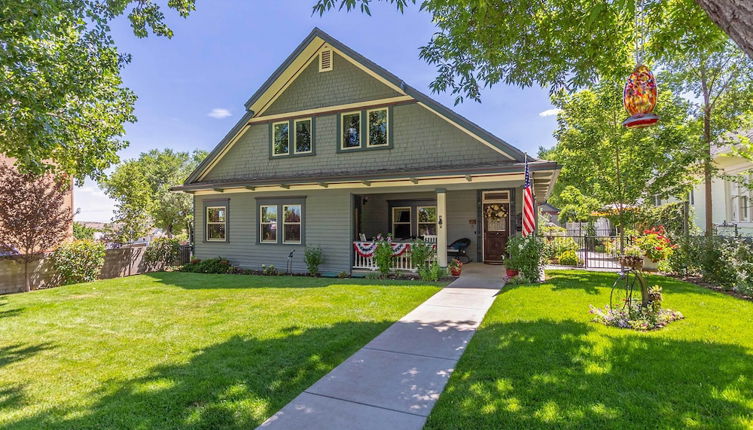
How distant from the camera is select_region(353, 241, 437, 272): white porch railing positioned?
11.3m

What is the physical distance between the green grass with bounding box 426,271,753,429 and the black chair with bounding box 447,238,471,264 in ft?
22.1

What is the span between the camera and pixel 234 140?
46.9ft

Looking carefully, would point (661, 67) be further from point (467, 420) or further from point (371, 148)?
point (467, 420)

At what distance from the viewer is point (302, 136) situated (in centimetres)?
1344

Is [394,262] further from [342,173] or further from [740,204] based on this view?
[740,204]

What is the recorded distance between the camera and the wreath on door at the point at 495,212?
13.3 m

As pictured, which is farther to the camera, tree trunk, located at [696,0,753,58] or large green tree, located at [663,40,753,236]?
large green tree, located at [663,40,753,236]

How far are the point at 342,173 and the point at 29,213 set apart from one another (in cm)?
946

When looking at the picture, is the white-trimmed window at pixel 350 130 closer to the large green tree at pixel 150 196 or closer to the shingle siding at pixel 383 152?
the shingle siding at pixel 383 152

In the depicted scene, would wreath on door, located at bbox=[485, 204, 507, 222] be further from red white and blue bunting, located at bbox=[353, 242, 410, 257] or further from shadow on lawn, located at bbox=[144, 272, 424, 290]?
shadow on lawn, located at bbox=[144, 272, 424, 290]

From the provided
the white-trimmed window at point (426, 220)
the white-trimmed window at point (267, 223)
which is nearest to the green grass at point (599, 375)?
the white-trimmed window at point (426, 220)

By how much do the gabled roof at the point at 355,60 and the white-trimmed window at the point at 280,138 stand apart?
114 cm

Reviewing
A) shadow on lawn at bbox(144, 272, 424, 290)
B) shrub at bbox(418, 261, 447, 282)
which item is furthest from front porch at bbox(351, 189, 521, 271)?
shadow on lawn at bbox(144, 272, 424, 290)

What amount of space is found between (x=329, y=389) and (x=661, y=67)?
1656 centimetres
